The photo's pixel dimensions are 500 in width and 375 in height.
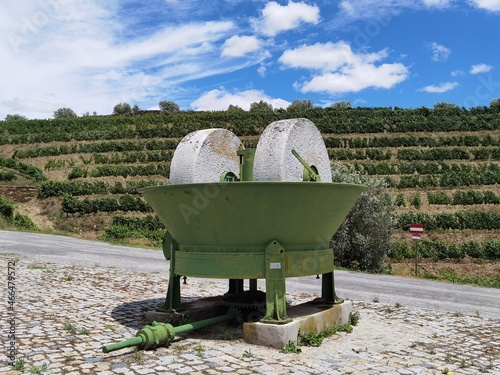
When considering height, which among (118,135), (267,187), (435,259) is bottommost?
(435,259)

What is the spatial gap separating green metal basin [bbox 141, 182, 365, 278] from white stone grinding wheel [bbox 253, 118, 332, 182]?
48 centimetres

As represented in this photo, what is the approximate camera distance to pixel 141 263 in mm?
15688

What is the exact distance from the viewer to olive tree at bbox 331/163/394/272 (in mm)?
21828

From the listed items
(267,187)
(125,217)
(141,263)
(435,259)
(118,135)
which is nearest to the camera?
(267,187)

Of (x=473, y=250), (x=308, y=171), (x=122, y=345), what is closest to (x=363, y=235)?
(x=473, y=250)

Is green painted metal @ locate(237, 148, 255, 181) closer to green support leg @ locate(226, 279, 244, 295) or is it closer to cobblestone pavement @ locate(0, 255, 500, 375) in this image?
green support leg @ locate(226, 279, 244, 295)

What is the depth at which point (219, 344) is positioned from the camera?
6016mm

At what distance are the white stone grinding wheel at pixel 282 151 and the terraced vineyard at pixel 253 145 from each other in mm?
17946

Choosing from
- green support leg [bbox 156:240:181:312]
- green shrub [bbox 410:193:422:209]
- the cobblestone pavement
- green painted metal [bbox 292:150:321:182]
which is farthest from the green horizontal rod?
green shrub [bbox 410:193:422:209]

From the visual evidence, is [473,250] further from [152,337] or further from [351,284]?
[152,337]

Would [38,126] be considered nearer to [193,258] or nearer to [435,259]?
[435,259]

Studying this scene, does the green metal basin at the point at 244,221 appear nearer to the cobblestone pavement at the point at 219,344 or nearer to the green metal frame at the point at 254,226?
the green metal frame at the point at 254,226

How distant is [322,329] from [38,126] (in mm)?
59081

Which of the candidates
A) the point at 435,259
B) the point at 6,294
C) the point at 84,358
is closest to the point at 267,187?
the point at 84,358
